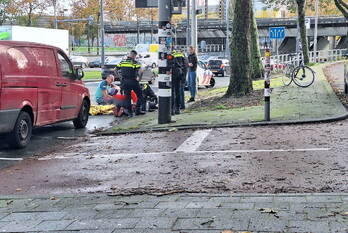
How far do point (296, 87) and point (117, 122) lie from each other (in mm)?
7180

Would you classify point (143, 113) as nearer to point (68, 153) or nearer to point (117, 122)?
point (117, 122)

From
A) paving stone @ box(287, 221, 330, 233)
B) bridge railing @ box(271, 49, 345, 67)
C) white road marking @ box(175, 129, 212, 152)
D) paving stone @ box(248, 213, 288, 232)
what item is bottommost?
white road marking @ box(175, 129, 212, 152)

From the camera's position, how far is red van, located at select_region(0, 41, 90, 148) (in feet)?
32.9

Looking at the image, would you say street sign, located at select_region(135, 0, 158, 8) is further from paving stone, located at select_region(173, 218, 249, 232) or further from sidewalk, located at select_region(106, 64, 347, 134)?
paving stone, located at select_region(173, 218, 249, 232)

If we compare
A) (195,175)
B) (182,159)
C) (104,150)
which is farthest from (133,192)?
(104,150)

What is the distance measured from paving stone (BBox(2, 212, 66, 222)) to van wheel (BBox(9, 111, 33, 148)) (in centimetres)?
480

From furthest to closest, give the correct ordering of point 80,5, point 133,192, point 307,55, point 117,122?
point 80,5 → point 307,55 → point 117,122 → point 133,192

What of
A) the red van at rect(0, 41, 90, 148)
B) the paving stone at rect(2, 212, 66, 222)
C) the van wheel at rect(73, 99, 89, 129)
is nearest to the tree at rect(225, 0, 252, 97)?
the van wheel at rect(73, 99, 89, 129)

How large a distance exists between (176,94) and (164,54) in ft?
9.05

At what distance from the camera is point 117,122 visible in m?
14.8

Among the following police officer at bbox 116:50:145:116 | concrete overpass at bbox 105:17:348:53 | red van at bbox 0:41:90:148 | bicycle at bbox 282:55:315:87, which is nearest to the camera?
red van at bbox 0:41:90:148

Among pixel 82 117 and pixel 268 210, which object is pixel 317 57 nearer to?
→ pixel 82 117

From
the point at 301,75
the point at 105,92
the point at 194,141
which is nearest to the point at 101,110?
the point at 105,92

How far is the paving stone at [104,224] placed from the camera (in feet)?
16.3
